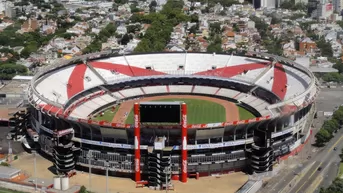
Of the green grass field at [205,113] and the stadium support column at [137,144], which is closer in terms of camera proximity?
the stadium support column at [137,144]

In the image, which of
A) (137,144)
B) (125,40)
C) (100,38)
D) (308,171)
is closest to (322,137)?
(308,171)

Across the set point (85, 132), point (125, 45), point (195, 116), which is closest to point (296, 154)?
point (195, 116)

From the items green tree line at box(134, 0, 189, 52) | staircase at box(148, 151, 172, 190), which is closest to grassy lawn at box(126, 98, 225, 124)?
staircase at box(148, 151, 172, 190)

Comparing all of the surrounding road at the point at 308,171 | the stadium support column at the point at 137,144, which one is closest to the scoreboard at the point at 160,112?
the stadium support column at the point at 137,144

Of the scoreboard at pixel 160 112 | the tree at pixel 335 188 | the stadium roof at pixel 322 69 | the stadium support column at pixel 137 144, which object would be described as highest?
the scoreboard at pixel 160 112

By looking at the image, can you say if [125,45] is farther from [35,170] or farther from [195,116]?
[35,170]

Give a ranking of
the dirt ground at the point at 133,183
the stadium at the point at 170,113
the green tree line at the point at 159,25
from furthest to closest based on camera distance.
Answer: the green tree line at the point at 159,25 → the stadium at the point at 170,113 → the dirt ground at the point at 133,183

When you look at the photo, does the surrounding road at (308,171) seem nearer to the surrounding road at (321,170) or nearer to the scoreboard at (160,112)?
the surrounding road at (321,170)
